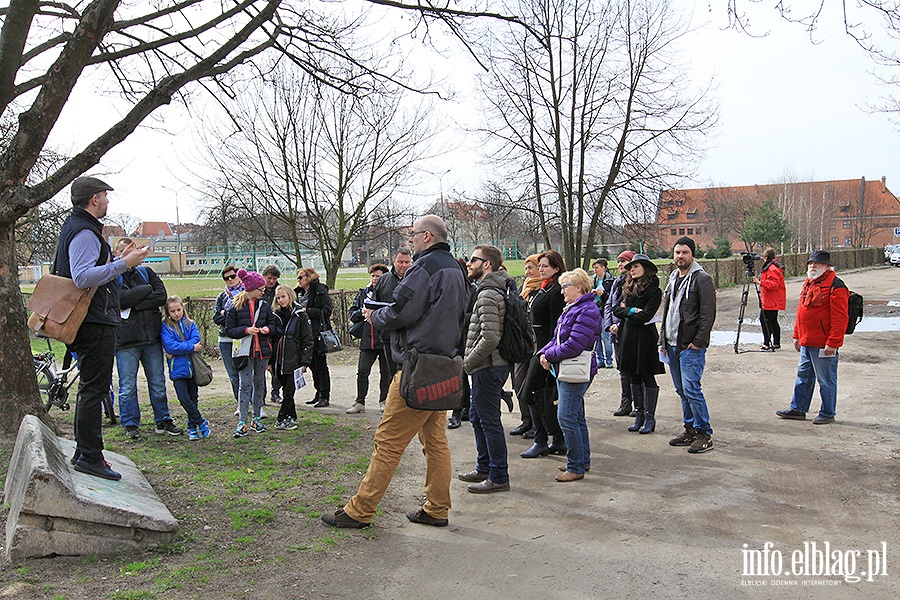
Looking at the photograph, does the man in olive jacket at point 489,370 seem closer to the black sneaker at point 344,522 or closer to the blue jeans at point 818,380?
the black sneaker at point 344,522

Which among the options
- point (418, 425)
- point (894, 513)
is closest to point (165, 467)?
point (418, 425)

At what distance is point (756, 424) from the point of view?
796 centimetres

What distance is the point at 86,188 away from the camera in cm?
507

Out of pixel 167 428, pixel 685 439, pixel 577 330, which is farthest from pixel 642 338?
pixel 167 428

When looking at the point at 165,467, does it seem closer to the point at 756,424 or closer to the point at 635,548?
the point at 635,548

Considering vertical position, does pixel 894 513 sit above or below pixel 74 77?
below

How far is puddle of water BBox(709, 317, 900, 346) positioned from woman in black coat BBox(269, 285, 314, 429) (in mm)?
9318

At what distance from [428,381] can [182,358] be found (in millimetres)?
3839

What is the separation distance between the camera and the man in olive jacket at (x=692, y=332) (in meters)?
6.93

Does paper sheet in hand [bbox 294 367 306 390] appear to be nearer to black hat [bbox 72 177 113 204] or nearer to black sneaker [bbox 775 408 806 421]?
black hat [bbox 72 177 113 204]

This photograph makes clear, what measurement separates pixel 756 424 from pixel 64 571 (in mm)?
6744

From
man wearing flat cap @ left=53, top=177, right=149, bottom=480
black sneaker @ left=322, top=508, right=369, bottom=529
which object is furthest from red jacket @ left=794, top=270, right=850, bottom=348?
man wearing flat cap @ left=53, top=177, right=149, bottom=480

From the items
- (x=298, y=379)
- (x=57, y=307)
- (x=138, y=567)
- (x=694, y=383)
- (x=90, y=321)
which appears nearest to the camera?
(x=138, y=567)

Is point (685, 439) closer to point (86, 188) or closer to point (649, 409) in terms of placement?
point (649, 409)
